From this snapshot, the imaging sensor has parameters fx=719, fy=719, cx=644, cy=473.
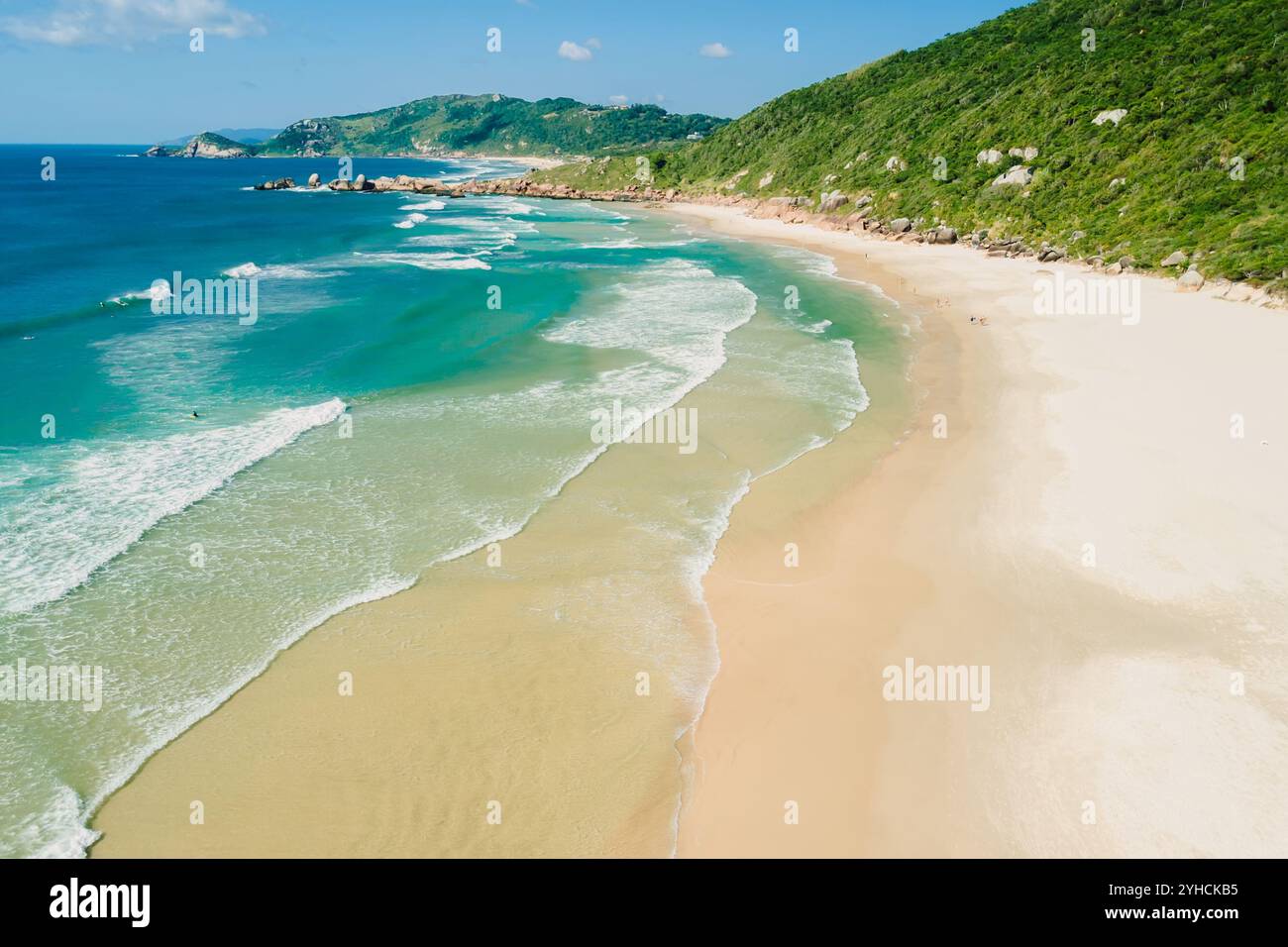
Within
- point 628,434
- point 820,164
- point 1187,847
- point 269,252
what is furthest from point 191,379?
point 820,164

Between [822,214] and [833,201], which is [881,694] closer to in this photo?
[833,201]

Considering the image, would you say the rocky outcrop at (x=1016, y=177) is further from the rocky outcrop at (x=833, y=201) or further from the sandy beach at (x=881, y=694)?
the sandy beach at (x=881, y=694)

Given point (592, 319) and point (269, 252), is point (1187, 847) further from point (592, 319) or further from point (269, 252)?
point (269, 252)

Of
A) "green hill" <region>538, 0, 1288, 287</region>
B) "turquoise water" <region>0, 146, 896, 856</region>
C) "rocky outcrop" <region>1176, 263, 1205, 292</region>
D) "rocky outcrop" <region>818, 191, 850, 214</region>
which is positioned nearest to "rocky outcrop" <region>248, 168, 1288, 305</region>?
"rocky outcrop" <region>1176, 263, 1205, 292</region>

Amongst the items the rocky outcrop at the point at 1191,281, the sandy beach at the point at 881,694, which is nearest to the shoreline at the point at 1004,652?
the sandy beach at the point at 881,694

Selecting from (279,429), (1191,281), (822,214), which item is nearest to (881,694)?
(279,429)

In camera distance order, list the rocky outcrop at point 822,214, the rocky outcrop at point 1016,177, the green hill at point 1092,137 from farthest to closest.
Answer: the rocky outcrop at point 1016,177 → the green hill at point 1092,137 → the rocky outcrop at point 822,214
